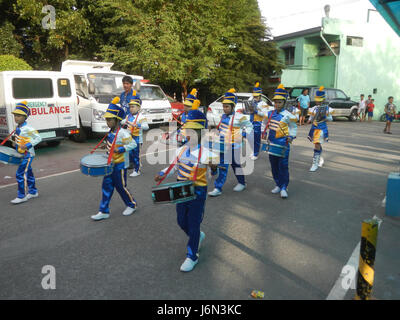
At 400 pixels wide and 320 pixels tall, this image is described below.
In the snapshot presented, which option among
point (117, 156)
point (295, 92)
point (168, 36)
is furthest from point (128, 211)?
point (295, 92)

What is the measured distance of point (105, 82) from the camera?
13.1 metres

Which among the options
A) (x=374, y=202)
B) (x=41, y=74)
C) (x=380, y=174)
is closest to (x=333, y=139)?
(x=380, y=174)

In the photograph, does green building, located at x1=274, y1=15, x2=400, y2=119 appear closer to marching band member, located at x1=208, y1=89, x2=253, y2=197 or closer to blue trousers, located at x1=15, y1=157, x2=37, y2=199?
marching band member, located at x1=208, y1=89, x2=253, y2=197

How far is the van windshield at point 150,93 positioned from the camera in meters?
14.3

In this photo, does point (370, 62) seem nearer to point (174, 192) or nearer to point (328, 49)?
point (328, 49)

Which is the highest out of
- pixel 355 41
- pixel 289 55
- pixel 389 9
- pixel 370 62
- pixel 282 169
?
pixel 355 41

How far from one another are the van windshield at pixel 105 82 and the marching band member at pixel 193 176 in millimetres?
9614

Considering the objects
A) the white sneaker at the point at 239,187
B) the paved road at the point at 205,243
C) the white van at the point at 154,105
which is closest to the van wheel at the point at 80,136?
the white van at the point at 154,105

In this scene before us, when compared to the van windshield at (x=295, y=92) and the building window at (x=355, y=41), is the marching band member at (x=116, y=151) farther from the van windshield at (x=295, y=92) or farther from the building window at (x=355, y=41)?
the building window at (x=355, y=41)

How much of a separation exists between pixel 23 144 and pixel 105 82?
298 inches

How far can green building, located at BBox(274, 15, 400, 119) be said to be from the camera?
1033 inches
